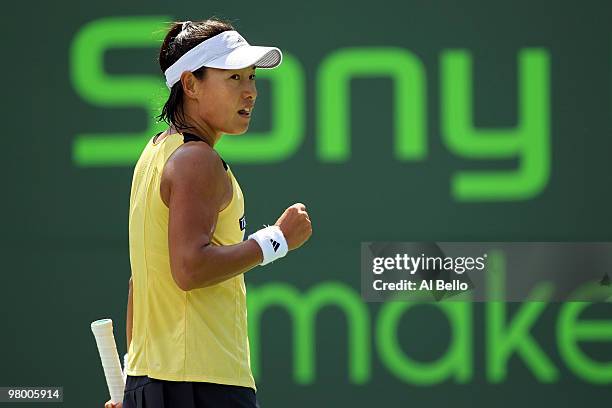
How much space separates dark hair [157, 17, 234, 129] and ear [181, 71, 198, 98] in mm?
15

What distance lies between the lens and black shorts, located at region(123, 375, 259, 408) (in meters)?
2.70

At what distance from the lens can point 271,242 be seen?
8.98ft

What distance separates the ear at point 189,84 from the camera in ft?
9.23

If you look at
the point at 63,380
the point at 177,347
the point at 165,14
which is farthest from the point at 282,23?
the point at 177,347

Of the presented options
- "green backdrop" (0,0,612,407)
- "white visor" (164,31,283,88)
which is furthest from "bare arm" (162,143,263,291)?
"green backdrop" (0,0,612,407)

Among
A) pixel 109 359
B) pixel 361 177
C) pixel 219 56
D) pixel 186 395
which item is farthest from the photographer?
pixel 361 177

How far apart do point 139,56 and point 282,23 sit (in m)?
0.66

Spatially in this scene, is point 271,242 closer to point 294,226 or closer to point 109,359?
point 294,226

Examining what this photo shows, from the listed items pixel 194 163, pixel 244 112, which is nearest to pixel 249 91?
pixel 244 112

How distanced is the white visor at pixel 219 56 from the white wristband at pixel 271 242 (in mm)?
414

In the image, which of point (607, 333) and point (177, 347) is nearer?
point (177, 347)

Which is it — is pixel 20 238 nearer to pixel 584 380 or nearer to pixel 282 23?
pixel 282 23

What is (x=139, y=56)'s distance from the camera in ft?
16.6

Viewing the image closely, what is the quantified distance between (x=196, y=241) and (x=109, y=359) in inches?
23.4
